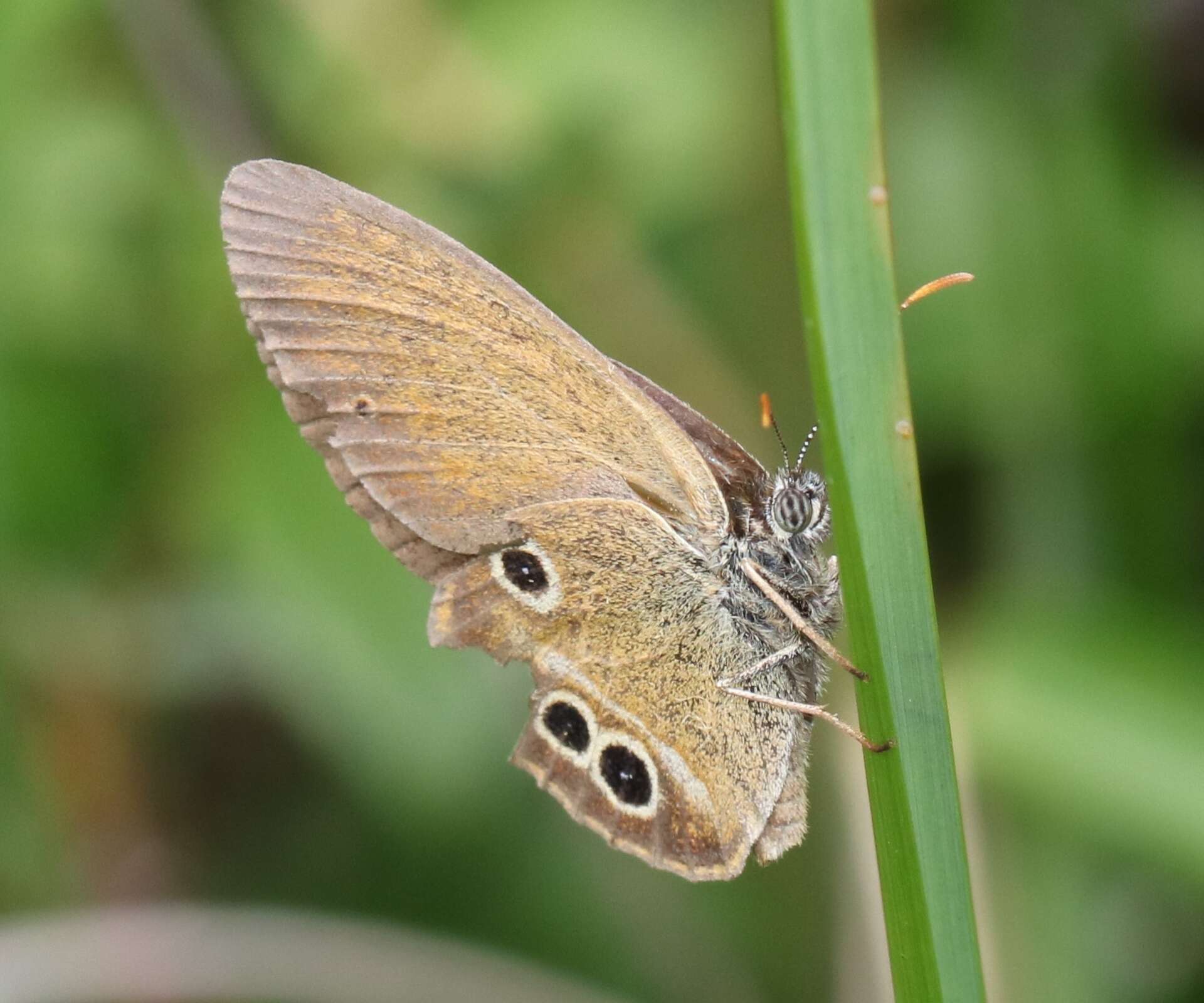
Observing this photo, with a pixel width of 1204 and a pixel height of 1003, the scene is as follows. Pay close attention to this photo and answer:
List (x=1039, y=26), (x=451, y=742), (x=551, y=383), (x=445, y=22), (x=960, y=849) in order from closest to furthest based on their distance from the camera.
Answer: (x=960, y=849) < (x=551, y=383) < (x=451, y=742) < (x=445, y=22) < (x=1039, y=26)

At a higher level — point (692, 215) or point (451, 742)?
point (692, 215)

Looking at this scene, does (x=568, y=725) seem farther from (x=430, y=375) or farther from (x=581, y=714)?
(x=430, y=375)

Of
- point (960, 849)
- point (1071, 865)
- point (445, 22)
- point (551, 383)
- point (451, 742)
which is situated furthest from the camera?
point (445, 22)

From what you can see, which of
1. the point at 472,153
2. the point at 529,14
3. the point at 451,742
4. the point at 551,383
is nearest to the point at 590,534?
the point at 551,383

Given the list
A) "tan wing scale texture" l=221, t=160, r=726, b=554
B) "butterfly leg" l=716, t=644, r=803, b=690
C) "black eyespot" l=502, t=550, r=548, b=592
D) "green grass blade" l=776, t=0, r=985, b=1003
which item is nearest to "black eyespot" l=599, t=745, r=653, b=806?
"butterfly leg" l=716, t=644, r=803, b=690

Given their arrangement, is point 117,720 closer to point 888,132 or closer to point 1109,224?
point 888,132

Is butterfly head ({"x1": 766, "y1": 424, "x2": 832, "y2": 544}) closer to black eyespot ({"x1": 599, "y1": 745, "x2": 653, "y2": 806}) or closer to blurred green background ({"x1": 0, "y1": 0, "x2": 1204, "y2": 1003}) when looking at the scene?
black eyespot ({"x1": 599, "y1": 745, "x2": 653, "y2": 806})

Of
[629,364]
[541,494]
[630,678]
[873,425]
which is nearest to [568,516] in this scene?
[541,494]

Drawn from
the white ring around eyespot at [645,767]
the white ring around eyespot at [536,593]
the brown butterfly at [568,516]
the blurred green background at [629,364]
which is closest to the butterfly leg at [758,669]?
the brown butterfly at [568,516]
